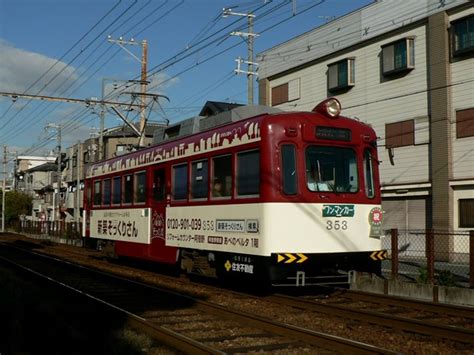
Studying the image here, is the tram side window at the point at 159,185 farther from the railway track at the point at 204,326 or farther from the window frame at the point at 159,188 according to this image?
the railway track at the point at 204,326

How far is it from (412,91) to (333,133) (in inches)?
538

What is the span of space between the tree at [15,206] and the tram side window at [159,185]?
60267 millimetres

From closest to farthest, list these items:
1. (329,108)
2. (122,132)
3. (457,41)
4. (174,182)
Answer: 1. (329,108)
2. (174,182)
3. (457,41)
4. (122,132)

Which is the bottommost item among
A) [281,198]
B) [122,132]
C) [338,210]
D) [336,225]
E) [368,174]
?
[336,225]

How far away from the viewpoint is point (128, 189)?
49.9 ft

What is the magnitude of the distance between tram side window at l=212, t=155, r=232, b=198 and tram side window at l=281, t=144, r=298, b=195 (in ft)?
4.33

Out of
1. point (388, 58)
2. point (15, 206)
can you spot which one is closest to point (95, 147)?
point (15, 206)

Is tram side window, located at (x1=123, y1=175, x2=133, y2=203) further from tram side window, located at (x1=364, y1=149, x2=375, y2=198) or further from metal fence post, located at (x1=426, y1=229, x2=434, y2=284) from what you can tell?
metal fence post, located at (x1=426, y1=229, x2=434, y2=284)

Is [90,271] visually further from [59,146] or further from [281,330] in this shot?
[59,146]

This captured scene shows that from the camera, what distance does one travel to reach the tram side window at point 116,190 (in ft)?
52.0

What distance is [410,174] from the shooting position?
22.5 m

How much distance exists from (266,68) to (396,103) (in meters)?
9.69

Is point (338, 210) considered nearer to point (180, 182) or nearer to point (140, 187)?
point (180, 182)

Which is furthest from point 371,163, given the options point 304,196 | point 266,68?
point 266,68
